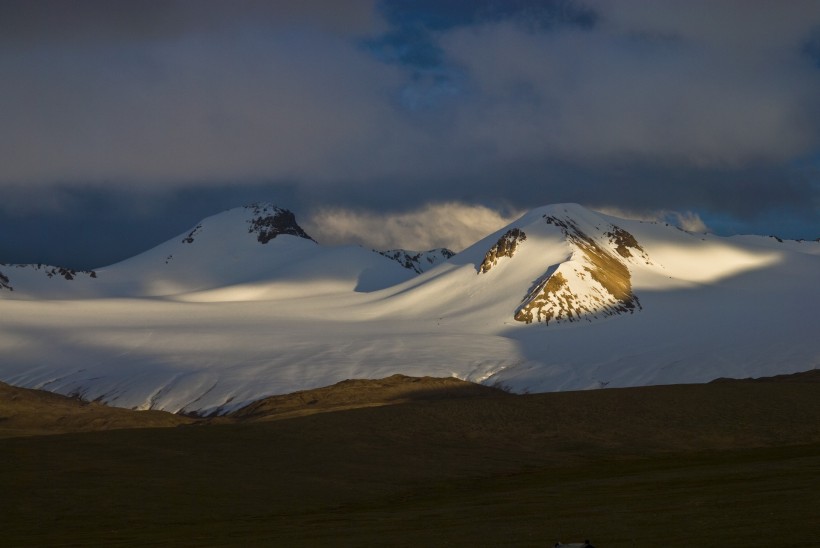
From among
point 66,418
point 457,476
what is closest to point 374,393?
point 66,418

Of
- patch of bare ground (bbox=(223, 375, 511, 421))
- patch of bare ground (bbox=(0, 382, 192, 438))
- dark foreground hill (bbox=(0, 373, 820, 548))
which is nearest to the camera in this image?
dark foreground hill (bbox=(0, 373, 820, 548))

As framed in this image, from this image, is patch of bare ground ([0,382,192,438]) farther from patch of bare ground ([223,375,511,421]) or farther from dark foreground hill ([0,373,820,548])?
dark foreground hill ([0,373,820,548])

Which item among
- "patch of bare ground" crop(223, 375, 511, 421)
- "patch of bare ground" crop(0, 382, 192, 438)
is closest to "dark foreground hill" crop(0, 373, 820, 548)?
"patch of bare ground" crop(0, 382, 192, 438)

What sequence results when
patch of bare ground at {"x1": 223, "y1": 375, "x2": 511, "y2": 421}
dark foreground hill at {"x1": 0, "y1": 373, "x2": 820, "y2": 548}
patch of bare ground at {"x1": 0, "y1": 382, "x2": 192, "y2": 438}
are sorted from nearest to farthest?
1. dark foreground hill at {"x1": 0, "y1": 373, "x2": 820, "y2": 548}
2. patch of bare ground at {"x1": 0, "y1": 382, "x2": 192, "y2": 438}
3. patch of bare ground at {"x1": 223, "y1": 375, "x2": 511, "y2": 421}

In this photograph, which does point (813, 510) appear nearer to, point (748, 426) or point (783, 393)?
point (748, 426)

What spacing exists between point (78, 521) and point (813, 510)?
38638 millimetres

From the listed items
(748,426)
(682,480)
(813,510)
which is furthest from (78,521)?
(748,426)

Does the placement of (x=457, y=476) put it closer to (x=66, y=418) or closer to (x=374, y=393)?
(x=66, y=418)

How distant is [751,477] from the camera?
185ft

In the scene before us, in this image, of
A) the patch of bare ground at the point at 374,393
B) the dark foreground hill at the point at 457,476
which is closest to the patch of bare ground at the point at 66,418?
the patch of bare ground at the point at 374,393

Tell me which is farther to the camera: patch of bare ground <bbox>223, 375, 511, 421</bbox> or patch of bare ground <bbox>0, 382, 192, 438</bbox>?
patch of bare ground <bbox>223, 375, 511, 421</bbox>

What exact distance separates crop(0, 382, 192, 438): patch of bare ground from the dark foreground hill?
61.7 meters

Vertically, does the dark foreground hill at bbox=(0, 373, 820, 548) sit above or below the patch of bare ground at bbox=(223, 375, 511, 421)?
below

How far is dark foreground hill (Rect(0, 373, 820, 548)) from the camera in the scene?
4453 cm
